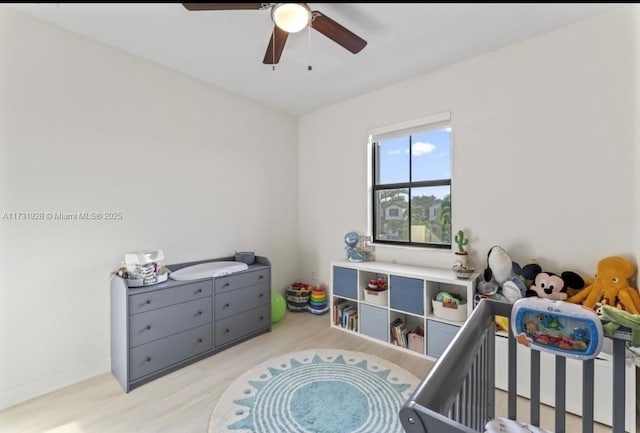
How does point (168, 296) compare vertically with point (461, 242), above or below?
below

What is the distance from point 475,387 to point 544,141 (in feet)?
6.35

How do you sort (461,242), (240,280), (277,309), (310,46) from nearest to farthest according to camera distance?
(310,46), (461,242), (240,280), (277,309)

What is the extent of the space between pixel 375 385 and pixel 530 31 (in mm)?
2746

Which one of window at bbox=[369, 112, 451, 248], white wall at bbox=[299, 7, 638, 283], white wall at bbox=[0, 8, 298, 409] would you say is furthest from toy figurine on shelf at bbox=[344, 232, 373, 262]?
white wall at bbox=[0, 8, 298, 409]

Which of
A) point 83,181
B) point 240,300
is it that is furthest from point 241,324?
point 83,181

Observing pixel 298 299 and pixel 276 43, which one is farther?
pixel 298 299

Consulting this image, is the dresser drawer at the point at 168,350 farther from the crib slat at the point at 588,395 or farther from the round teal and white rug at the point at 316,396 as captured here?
the crib slat at the point at 588,395

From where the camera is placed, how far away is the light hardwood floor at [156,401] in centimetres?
160

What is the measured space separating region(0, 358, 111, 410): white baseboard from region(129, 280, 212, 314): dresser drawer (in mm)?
636

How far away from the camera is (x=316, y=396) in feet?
6.02

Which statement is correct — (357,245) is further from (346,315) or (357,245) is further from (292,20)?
(292,20)

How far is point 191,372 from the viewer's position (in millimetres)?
2115

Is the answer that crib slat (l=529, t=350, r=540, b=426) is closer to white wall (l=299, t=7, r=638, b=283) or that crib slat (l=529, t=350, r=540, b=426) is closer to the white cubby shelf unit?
the white cubby shelf unit

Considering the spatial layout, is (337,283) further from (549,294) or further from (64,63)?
(64,63)
